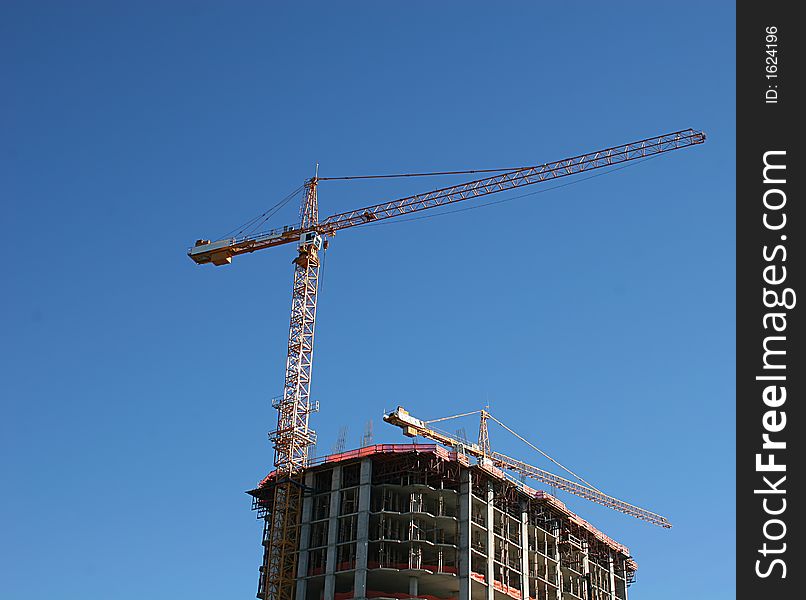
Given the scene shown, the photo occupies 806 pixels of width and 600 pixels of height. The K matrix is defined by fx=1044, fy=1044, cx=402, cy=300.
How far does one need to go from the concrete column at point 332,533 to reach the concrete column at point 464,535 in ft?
41.3

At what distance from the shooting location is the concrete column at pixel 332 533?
104125 millimetres

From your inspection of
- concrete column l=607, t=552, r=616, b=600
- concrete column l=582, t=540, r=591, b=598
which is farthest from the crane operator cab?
concrete column l=607, t=552, r=616, b=600

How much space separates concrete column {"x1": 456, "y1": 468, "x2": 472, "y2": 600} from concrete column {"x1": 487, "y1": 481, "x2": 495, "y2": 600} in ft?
12.2

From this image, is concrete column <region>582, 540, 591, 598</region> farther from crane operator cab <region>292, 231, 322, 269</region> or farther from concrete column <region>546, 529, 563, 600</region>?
crane operator cab <region>292, 231, 322, 269</region>

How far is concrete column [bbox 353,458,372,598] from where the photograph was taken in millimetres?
101875

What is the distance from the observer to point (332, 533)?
107 meters

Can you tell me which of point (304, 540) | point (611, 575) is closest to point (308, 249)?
point (304, 540)

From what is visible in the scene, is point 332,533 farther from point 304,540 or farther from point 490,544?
A: point 490,544

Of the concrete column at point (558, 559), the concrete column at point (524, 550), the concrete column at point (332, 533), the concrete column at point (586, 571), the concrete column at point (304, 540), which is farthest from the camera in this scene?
the concrete column at point (586, 571)

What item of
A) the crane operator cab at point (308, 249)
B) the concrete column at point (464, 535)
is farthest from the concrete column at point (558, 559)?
the crane operator cab at point (308, 249)

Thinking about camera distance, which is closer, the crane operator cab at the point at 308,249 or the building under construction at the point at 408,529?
the building under construction at the point at 408,529

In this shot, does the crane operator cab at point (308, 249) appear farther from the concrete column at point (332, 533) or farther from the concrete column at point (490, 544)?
the concrete column at point (490, 544)

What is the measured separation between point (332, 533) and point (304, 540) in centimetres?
397
